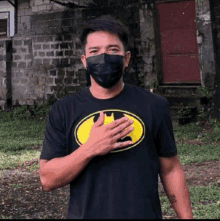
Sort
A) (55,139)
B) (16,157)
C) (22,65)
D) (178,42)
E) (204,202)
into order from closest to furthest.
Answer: (55,139), (204,202), (16,157), (178,42), (22,65)

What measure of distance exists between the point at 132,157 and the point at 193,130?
7.59 metres

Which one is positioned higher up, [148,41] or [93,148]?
[148,41]

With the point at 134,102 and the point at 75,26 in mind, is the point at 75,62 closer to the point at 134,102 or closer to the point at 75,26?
the point at 75,26

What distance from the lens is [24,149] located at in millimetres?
8500

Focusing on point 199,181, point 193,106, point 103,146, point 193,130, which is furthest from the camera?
point 193,106

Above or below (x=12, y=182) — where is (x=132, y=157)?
above

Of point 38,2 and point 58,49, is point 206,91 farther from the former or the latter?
point 38,2

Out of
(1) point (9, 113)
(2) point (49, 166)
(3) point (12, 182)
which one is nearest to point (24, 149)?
(3) point (12, 182)

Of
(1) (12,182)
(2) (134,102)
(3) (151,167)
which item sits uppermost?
(2) (134,102)

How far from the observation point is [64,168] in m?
1.89

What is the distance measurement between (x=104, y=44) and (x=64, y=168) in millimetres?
634

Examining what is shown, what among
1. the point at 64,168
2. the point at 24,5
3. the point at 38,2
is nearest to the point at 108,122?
the point at 64,168

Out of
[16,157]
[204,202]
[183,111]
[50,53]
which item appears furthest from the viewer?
[50,53]

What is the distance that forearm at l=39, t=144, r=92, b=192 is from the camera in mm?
1854
